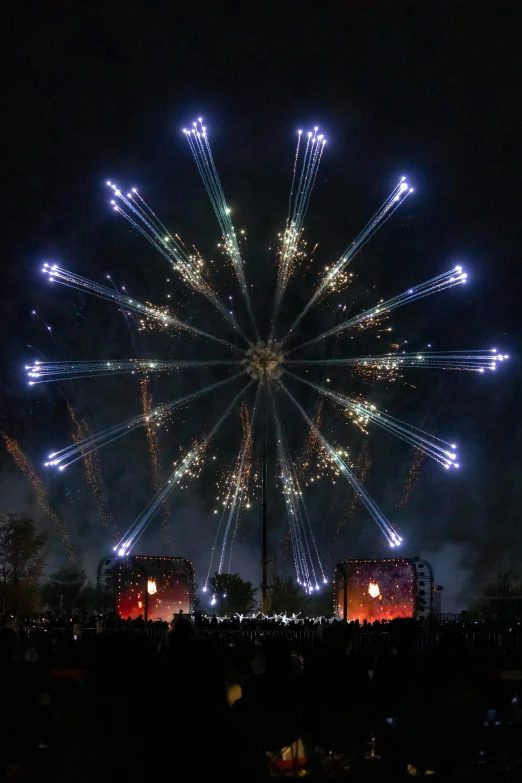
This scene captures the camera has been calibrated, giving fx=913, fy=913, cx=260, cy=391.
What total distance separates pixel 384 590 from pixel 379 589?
7.9 inches

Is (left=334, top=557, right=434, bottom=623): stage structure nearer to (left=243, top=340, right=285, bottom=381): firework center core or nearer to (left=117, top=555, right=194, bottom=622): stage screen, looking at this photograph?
(left=117, top=555, right=194, bottom=622): stage screen

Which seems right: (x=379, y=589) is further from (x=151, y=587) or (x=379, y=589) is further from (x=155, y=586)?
(x=151, y=587)

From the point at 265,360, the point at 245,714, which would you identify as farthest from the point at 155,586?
the point at 245,714

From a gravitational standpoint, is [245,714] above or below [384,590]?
below

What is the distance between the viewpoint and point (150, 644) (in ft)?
18.5

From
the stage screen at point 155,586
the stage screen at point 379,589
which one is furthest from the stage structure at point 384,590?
the stage screen at point 155,586

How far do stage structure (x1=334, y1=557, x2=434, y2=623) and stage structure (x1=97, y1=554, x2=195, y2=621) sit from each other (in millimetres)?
5505

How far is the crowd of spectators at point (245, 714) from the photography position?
530 cm

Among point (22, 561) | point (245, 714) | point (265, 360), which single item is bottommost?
point (245, 714)

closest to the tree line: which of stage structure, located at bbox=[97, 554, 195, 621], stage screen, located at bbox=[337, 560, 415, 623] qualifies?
stage structure, located at bbox=[97, 554, 195, 621]

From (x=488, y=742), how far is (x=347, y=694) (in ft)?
3.72

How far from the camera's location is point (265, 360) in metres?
30.9

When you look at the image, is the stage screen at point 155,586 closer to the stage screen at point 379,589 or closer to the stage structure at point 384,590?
the stage structure at point 384,590

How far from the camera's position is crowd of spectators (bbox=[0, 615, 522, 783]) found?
530cm
